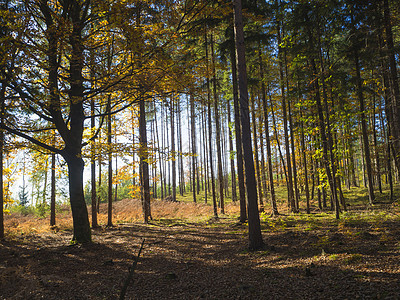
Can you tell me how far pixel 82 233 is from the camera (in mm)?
8719

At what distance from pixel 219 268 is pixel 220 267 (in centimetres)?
8

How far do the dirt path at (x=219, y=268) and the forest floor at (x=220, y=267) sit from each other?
0.02 meters

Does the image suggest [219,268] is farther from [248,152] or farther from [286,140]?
[286,140]

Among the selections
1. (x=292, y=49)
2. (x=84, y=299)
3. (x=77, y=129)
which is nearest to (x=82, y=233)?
(x=77, y=129)

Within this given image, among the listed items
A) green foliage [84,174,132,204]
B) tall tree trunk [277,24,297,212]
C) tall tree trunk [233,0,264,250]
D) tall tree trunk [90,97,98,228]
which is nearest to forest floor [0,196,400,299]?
tall tree trunk [233,0,264,250]

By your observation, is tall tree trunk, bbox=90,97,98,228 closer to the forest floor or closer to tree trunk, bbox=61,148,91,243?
tree trunk, bbox=61,148,91,243

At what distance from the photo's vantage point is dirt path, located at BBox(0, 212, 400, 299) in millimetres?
4148

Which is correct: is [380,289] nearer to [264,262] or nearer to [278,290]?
[278,290]

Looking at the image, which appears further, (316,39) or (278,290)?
(316,39)

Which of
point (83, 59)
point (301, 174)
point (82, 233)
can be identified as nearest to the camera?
point (83, 59)

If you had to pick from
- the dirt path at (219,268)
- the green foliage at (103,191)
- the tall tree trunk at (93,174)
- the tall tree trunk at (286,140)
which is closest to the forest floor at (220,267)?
the dirt path at (219,268)

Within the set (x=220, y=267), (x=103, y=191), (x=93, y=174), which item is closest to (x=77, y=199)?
(x=93, y=174)

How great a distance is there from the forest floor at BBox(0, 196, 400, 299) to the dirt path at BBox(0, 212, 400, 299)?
0.7 inches

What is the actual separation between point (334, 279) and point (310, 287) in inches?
20.6
